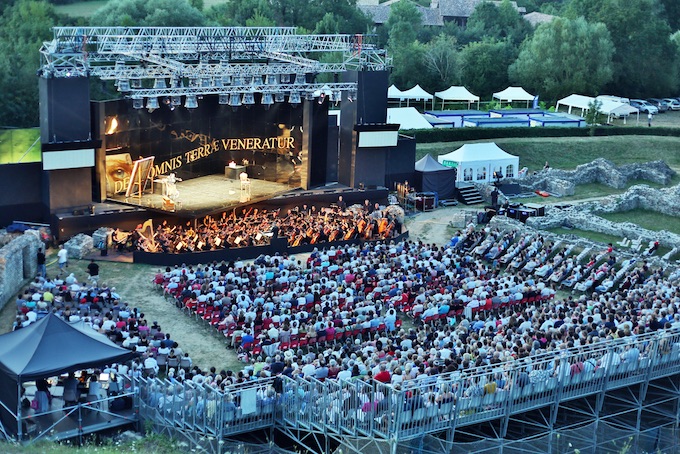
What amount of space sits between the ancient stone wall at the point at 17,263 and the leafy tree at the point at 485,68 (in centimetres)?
4082

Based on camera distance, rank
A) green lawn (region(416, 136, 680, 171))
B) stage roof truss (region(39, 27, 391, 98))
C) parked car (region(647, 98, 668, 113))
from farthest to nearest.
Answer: parked car (region(647, 98, 668, 113)) < green lawn (region(416, 136, 680, 171)) < stage roof truss (region(39, 27, 391, 98))

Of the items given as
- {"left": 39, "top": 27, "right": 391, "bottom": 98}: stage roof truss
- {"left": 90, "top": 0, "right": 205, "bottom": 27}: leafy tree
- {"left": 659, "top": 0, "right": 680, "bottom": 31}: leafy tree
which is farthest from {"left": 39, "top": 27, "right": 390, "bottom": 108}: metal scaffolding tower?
{"left": 659, "top": 0, "right": 680, "bottom": 31}: leafy tree

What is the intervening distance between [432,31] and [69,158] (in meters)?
52.6

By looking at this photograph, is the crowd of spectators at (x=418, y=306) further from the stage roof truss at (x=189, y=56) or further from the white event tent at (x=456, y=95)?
the white event tent at (x=456, y=95)

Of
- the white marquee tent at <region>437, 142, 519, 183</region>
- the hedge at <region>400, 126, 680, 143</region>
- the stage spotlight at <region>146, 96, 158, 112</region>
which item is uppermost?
the stage spotlight at <region>146, 96, 158, 112</region>

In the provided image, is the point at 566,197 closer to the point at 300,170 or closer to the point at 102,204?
the point at 300,170

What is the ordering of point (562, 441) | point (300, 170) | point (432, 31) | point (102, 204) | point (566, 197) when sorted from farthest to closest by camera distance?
1. point (432, 31)
2. point (566, 197)
3. point (300, 170)
4. point (102, 204)
5. point (562, 441)

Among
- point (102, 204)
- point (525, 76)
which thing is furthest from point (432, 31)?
point (102, 204)

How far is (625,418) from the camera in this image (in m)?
22.3

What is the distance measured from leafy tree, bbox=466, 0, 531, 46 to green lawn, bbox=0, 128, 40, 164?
167 feet

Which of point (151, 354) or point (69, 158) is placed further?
point (69, 158)

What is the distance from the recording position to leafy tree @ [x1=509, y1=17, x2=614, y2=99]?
64062 millimetres

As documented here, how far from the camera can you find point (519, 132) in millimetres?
53031

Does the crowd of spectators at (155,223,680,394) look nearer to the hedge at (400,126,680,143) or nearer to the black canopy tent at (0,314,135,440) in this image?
the black canopy tent at (0,314,135,440)
